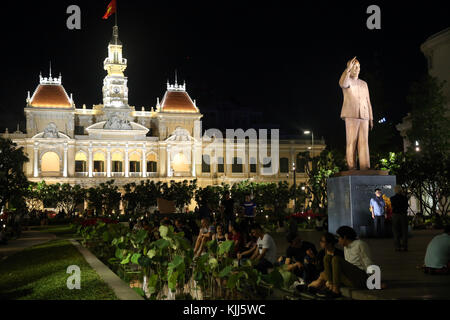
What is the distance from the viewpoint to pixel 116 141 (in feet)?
194

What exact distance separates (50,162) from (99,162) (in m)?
5.45

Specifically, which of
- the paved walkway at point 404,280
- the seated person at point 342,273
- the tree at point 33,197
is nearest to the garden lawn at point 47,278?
the seated person at point 342,273

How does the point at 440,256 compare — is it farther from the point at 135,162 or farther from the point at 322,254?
the point at 135,162

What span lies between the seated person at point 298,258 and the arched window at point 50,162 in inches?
2098

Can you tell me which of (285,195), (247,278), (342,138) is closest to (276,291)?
(247,278)

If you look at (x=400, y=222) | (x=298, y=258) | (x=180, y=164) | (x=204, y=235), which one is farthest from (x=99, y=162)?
(x=298, y=258)

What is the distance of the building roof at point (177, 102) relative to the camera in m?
62.9

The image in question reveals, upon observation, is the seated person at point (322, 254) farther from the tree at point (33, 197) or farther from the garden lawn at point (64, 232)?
the tree at point (33, 197)

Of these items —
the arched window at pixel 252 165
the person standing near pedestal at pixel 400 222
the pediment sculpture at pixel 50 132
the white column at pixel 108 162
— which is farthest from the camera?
the arched window at pixel 252 165

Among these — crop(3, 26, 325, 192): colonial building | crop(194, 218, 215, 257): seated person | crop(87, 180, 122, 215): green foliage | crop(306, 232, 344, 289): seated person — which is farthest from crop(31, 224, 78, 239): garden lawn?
crop(3, 26, 325, 192): colonial building

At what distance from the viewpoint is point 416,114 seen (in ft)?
98.1

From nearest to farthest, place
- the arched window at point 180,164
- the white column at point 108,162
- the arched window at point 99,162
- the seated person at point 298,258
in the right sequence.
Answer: the seated person at point 298,258 → the white column at point 108,162 → the arched window at point 99,162 → the arched window at point 180,164
